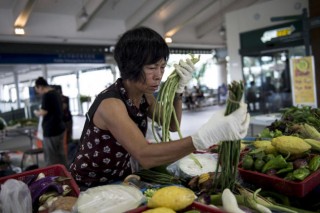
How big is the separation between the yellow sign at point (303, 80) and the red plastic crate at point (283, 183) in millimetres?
2752

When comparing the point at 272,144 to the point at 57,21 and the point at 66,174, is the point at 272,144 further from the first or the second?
the point at 57,21

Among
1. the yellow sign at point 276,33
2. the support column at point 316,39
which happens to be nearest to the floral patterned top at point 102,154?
the support column at point 316,39

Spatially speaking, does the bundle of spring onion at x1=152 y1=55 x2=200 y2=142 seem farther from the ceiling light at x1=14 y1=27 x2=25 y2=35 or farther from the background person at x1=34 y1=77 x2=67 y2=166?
the ceiling light at x1=14 y1=27 x2=25 y2=35

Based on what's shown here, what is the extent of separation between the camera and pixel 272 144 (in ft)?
4.91

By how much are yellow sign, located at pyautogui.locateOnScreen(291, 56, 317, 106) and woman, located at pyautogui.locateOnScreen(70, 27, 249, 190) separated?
2613mm

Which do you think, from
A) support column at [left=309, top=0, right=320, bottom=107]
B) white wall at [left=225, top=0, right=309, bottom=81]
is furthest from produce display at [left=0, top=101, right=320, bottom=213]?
white wall at [left=225, top=0, right=309, bottom=81]

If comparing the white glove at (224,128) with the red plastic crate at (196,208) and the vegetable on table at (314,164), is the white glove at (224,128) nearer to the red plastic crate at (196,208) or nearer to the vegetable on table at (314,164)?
the red plastic crate at (196,208)

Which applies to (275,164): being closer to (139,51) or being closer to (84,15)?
(139,51)

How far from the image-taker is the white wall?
6.33 metres

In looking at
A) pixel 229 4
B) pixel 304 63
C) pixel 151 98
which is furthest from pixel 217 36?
pixel 151 98

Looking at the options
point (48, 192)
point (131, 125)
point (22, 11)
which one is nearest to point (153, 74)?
point (131, 125)

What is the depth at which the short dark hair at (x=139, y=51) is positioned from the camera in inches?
55.2

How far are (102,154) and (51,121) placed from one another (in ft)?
10.7

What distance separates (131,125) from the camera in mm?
1281
